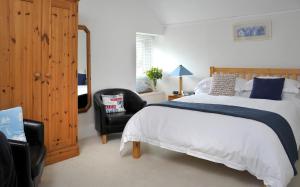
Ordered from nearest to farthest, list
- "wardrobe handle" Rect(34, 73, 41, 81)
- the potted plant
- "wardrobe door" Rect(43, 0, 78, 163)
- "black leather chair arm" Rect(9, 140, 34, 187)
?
"black leather chair arm" Rect(9, 140, 34, 187)
"wardrobe handle" Rect(34, 73, 41, 81)
"wardrobe door" Rect(43, 0, 78, 163)
the potted plant

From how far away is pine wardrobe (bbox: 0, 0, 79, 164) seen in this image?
279 cm

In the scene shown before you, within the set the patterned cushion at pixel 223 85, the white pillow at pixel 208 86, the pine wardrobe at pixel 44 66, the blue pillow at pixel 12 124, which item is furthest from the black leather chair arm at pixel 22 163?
the white pillow at pixel 208 86

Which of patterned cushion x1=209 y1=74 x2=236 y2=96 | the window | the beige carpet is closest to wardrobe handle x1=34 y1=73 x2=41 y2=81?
the beige carpet

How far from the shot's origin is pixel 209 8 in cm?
489

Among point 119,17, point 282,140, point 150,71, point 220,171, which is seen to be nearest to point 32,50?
point 119,17

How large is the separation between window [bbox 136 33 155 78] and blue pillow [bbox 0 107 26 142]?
11.4 ft

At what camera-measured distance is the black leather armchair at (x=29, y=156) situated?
200cm

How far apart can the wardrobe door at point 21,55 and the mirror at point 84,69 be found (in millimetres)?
1146

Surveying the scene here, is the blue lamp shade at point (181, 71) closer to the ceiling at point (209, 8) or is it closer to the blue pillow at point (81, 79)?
the ceiling at point (209, 8)

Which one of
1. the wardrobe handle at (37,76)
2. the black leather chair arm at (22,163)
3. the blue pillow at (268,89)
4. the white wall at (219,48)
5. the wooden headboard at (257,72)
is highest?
the white wall at (219,48)

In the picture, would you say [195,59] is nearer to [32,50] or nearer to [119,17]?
[119,17]

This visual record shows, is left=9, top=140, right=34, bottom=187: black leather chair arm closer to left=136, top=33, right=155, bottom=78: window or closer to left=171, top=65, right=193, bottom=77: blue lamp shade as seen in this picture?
left=171, top=65, right=193, bottom=77: blue lamp shade

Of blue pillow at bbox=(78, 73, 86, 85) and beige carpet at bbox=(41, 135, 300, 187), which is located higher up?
blue pillow at bbox=(78, 73, 86, 85)

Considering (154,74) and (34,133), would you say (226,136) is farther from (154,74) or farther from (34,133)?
(154,74)
